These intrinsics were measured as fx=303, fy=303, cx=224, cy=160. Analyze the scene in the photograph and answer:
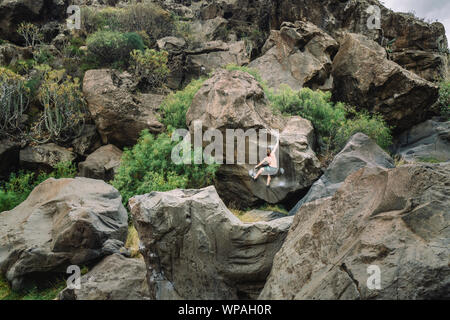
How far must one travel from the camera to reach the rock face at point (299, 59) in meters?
16.8

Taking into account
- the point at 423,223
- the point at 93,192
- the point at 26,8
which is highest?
the point at 26,8

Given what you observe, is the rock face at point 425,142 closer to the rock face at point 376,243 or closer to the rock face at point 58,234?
the rock face at point 376,243

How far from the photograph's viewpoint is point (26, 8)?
19.8m

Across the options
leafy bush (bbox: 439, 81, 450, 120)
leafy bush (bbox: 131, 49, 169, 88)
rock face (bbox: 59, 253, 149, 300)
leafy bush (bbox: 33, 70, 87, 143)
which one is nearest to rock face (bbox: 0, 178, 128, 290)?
rock face (bbox: 59, 253, 149, 300)

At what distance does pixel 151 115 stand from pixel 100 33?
A: 22.8 feet

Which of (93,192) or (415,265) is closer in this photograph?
(415,265)

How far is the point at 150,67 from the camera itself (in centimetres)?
1659

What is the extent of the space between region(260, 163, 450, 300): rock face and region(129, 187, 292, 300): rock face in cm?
78

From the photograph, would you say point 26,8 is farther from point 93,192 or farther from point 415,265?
point 415,265

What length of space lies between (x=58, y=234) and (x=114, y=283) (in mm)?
2176

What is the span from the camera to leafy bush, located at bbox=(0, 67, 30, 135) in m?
12.9

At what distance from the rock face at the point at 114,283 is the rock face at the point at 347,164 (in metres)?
5.20

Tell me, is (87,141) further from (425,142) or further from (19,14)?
(425,142)

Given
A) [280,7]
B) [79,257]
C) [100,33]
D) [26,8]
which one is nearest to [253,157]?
[79,257]
